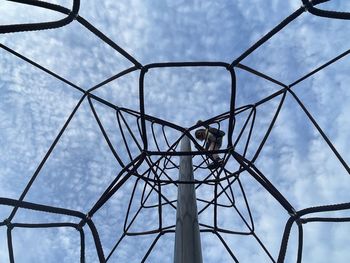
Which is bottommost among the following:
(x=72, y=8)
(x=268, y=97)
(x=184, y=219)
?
(x=184, y=219)

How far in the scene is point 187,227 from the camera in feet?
31.2

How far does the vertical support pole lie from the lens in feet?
28.1

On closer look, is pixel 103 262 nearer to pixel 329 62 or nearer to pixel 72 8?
pixel 72 8

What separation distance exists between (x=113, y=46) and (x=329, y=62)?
602 centimetres

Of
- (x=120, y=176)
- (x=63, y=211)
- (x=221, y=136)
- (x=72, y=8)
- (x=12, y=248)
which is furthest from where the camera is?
(x=221, y=136)

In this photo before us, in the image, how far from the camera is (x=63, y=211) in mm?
9695

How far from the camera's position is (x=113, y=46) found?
356 inches

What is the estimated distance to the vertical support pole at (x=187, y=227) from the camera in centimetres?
855

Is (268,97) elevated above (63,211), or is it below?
above

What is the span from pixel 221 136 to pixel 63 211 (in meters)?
7.69

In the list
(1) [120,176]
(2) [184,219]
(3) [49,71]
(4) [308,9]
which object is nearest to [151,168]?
(1) [120,176]

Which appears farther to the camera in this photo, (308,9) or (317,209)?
(317,209)

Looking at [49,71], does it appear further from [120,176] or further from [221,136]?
[221,136]

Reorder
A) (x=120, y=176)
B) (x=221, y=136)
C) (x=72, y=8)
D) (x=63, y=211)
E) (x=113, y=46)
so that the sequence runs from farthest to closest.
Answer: (x=221, y=136)
(x=120, y=176)
(x=63, y=211)
(x=113, y=46)
(x=72, y=8)
